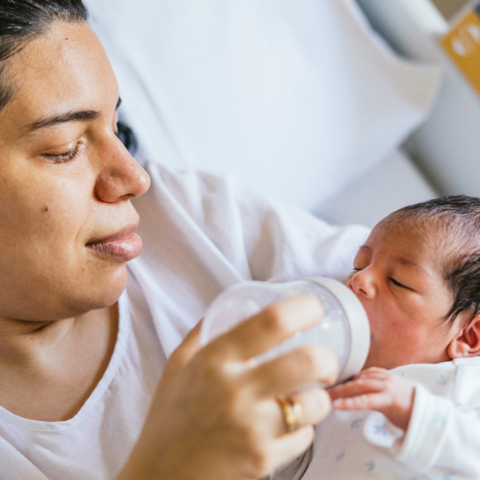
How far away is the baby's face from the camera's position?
0.97 meters

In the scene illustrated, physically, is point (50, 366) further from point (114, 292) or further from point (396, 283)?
point (396, 283)

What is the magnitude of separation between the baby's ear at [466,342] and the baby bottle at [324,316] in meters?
0.37

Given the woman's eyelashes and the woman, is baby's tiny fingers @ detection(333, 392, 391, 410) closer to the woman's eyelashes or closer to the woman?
the woman

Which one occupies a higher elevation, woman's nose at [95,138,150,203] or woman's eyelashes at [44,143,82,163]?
woman's eyelashes at [44,143,82,163]

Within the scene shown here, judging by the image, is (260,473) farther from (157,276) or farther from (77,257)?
(157,276)

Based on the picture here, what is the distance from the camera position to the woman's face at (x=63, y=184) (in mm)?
779

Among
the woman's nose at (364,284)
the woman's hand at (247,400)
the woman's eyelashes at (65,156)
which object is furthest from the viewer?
the woman's nose at (364,284)

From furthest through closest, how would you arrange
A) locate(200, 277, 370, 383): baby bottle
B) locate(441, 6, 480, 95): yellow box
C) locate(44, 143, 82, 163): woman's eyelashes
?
locate(441, 6, 480, 95): yellow box < locate(44, 143, 82, 163): woman's eyelashes < locate(200, 277, 370, 383): baby bottle

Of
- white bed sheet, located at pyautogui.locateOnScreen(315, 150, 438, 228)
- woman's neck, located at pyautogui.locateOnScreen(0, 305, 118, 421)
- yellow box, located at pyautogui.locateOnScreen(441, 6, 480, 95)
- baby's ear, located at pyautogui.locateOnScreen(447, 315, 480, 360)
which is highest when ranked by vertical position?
woman's neck, located at pyautogui.locateOnScreen(0, 305, 118, 421)

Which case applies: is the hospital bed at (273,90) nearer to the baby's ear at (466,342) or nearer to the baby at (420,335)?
the baby at (420,335)

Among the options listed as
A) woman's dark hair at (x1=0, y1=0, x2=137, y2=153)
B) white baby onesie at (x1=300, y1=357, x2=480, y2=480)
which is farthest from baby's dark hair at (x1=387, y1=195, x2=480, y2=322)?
woman's dark hair at (x1=0, y1=0, x2=137, y2=153)

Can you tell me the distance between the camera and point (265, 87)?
1580mm

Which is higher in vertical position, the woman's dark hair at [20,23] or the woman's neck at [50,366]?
the woman's dark hair at [20,23]

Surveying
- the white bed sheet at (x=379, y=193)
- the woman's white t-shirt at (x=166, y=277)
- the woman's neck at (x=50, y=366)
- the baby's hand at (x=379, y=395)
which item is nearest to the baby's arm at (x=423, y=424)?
the baby's hand at (x=379, y=395)
